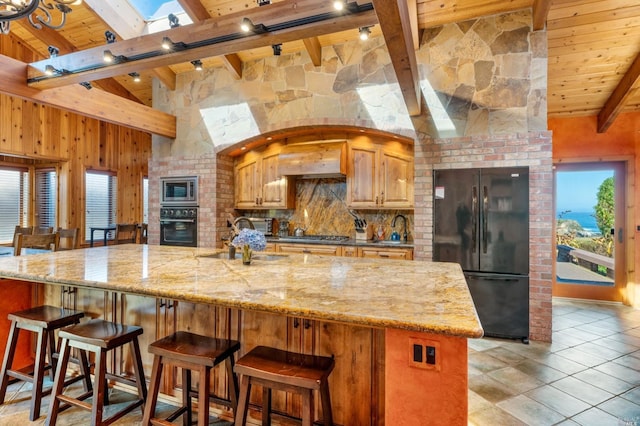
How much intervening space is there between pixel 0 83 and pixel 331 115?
3.49 m

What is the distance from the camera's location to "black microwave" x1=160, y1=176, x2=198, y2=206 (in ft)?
16.8

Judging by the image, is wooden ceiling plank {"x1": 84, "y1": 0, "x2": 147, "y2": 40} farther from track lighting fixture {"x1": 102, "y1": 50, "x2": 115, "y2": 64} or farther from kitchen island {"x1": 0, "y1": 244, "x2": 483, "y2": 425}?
kitchen island {"x1": 0, "y1": 244, "x2": 483, "y2": 425}

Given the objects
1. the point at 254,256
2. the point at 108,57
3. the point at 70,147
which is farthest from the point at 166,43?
the point at 70,147

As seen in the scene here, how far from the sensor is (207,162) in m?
5.06

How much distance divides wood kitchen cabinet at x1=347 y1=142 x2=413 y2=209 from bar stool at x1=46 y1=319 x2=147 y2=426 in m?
3.22

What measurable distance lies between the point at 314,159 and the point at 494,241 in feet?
8.16

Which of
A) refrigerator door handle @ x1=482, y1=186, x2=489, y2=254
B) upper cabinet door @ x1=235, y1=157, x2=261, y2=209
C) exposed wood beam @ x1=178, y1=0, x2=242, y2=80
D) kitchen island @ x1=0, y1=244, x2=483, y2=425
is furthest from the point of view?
upper cabinet door @ x1=235, y1=157, x2=261, y2=209

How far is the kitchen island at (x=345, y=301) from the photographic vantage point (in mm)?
1204

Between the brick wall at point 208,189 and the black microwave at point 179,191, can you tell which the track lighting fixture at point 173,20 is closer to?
the brick wall at point 208,189

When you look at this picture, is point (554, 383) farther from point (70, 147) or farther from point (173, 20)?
point (70, 147)

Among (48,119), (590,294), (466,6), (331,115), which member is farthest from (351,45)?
(48,119)

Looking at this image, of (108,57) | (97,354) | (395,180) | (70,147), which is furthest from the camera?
(70,147)

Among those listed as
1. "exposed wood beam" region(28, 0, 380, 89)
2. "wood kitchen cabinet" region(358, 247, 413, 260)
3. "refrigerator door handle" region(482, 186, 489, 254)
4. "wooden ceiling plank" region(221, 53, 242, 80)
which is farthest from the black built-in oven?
"refrigerator door handle" region(482, 186, 489, 254)

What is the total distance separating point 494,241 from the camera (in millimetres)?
3543
